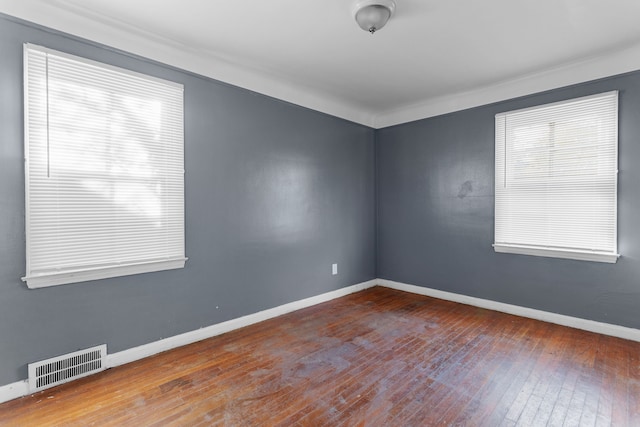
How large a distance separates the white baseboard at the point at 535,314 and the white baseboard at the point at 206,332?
1283mm

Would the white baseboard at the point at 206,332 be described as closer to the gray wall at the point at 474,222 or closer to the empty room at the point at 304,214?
the empty room at the point at 304,214

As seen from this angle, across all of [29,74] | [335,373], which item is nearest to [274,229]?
[335,373]

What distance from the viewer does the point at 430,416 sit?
187 cm

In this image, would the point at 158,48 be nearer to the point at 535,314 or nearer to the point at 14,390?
the point at 14,390

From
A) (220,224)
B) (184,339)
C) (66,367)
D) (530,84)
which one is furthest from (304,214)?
(530,84)

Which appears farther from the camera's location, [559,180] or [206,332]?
[559,180]

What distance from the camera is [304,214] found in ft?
12.8

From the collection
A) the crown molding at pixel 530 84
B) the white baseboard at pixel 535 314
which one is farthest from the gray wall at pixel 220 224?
the white baseboard at pixel 535 314

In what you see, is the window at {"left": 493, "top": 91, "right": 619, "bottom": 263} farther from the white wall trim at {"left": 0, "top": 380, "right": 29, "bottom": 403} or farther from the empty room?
the white wall trim at {"left": 0, "top": 380, "right": 29, "bottom": 403}

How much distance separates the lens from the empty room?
206 centimetres

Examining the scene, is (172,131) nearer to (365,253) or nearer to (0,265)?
(0,265)

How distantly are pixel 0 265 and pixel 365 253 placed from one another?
13.0ft

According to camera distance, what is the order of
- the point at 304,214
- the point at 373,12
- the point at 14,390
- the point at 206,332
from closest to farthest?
the point at 14,390 → the point at 373,12 → the point at 206,332 → the point at 304,214

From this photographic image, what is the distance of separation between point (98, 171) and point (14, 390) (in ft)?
5.12
